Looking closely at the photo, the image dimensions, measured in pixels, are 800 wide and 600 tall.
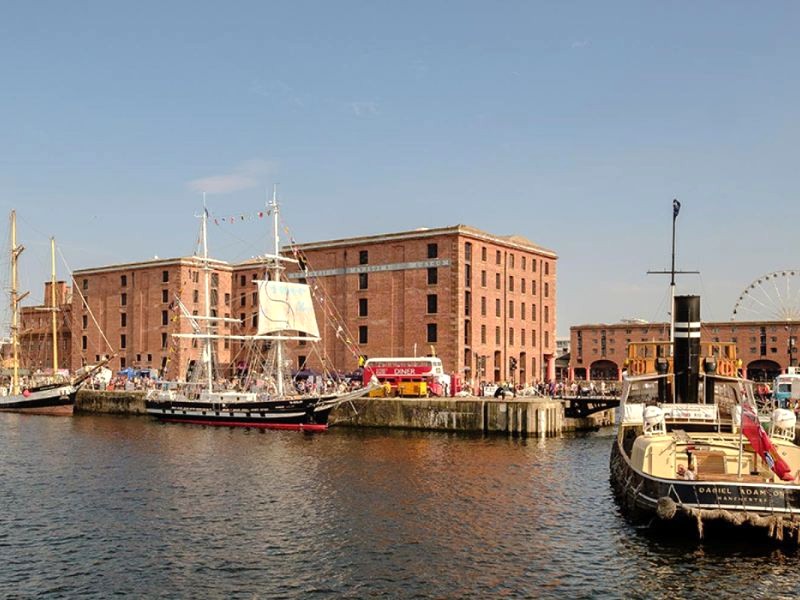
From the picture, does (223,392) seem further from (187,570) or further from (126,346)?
(187,570)

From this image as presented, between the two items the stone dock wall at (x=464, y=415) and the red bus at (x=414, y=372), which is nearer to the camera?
the stone dock wall at (x=464, y=415)

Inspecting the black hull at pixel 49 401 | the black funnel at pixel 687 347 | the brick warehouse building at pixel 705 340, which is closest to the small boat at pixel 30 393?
the black hull at pixel 49 401

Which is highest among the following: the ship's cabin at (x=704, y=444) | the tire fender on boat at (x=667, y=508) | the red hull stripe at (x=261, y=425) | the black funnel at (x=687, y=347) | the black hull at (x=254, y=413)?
the black funnel at (x=687, y=347)

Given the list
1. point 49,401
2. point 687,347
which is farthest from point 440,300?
point 687,347

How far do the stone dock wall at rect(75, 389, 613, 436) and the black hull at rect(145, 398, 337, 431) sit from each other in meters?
2.98

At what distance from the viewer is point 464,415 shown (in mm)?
63656

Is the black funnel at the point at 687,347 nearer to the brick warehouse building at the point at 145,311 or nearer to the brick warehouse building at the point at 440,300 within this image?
the brick warehouse building at the point at 440,300

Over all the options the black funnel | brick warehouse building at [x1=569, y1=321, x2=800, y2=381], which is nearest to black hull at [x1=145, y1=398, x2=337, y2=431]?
the black funnel

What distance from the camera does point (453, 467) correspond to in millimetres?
43562

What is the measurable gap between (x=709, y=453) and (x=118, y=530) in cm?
2173

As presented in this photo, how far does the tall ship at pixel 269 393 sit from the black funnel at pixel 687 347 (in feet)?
115

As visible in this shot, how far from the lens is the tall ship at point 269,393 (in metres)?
66.8

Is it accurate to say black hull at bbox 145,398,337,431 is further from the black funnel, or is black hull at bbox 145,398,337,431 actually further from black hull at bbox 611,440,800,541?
black hull at bbox 611,440,800,541

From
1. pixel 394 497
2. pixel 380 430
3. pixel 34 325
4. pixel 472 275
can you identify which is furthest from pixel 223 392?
pixel 34 325
